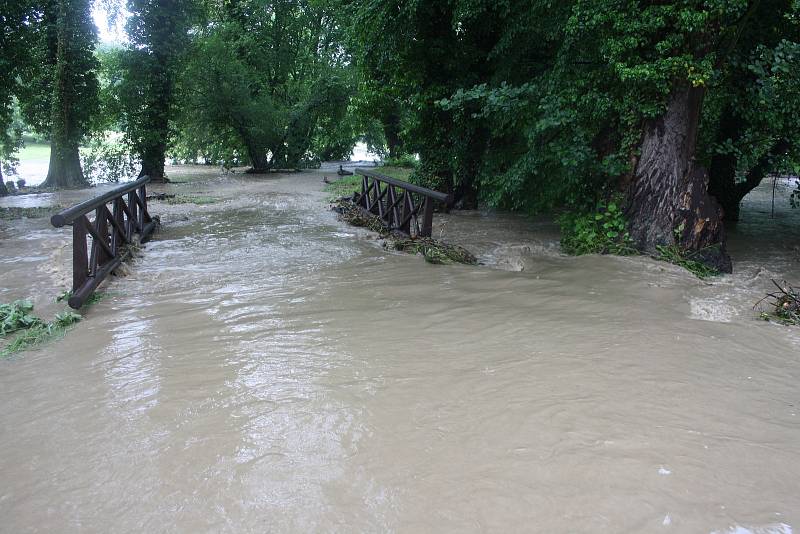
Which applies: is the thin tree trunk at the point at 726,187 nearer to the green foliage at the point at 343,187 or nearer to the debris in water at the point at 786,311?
the debris in water at the point at 786,311

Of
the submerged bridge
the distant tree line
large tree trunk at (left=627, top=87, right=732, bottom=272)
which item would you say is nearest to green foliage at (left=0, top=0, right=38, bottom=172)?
the distant tree line

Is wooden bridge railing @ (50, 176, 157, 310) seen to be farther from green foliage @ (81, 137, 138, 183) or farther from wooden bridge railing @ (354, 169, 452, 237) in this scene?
green foliage @ (81, 137, 138, 183)

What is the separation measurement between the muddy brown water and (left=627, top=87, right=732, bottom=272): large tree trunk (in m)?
1.47

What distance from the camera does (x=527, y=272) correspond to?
25.2ft

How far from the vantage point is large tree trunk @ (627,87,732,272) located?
27.1ft

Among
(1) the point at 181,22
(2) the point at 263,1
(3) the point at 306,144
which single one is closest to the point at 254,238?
(1) the point at 181,22

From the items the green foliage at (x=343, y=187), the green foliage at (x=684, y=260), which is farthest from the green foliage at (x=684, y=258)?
the green foliage at (x=343, y=187)

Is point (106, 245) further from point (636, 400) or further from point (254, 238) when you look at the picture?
point (636, 400)

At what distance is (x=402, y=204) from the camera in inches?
436

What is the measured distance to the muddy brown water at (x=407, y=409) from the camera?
2.70 meters

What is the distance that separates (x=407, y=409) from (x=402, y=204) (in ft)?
25.4

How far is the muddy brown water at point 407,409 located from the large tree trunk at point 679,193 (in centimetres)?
147

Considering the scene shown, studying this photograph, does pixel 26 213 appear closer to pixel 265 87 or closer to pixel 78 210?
pixel 78 210

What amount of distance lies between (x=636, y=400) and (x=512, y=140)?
364 inches
